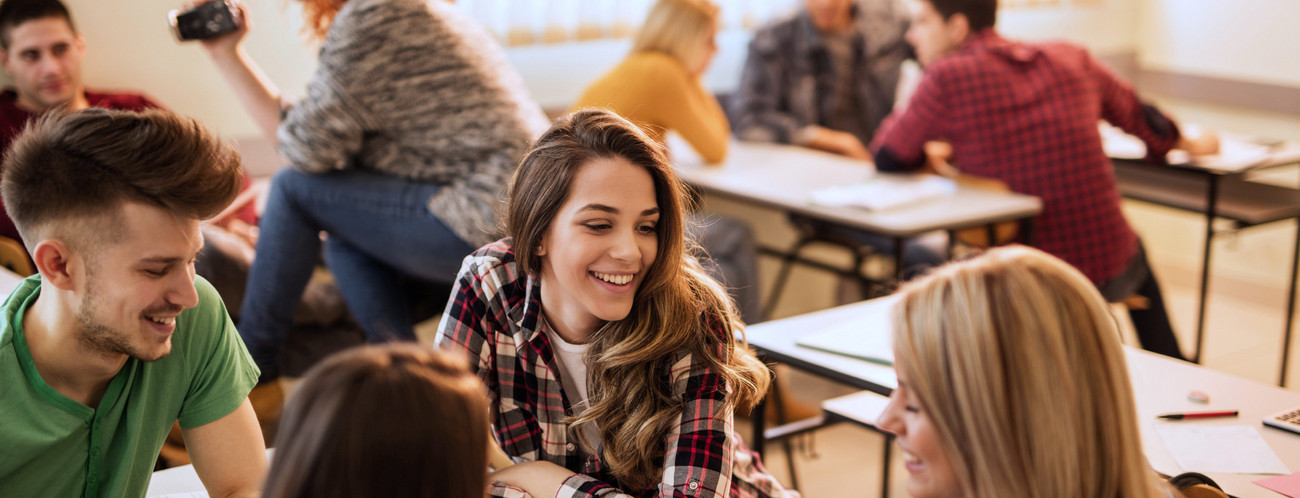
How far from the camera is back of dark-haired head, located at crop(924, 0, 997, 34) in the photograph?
120 inches

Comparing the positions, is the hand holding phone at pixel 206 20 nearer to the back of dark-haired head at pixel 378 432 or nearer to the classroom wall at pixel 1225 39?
the back of dark-haired head at pixel 378 432

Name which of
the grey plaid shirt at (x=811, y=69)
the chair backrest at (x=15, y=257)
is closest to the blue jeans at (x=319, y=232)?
the chair backrest at (x=15, y=257)

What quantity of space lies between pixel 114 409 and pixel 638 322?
664 millimetres

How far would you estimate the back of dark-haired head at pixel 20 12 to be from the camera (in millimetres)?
2689

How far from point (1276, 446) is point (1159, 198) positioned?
2.02m

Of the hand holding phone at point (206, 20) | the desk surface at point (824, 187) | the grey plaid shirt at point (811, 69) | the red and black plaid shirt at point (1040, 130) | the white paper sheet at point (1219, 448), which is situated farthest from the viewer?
the grey plaid shirt at point (811, 69)

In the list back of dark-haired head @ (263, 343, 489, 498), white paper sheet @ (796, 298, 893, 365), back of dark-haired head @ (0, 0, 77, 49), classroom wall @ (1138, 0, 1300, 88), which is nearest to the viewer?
back of dark-haired head @ (263, 343, 489, 498)

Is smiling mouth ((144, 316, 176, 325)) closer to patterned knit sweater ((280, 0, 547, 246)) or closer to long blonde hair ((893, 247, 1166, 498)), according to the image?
long blonde hair ((893, 247, 1166, 498))

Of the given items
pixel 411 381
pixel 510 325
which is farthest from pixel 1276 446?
pixel 411 381

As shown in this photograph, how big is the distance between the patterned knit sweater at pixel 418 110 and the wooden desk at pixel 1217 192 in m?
2.06

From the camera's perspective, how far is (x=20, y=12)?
8.82 feet

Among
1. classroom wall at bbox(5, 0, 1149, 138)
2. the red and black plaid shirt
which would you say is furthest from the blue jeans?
the red and black plaid shirt

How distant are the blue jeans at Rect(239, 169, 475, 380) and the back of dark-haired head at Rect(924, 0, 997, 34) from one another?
5.24 ft

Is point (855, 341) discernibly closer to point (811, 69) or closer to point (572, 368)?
point (572, 368)
